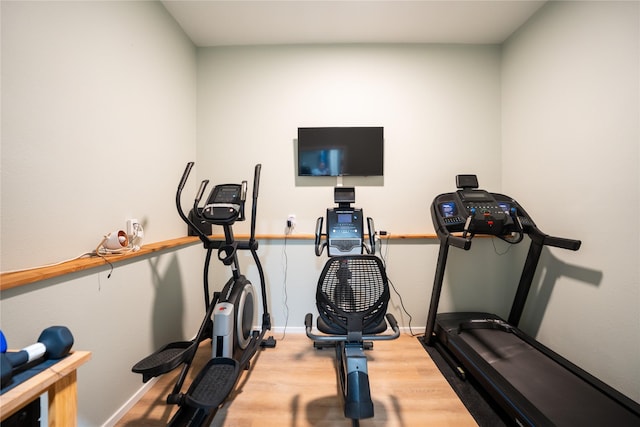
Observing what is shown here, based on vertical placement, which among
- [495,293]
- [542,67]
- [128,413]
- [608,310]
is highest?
[542,67]

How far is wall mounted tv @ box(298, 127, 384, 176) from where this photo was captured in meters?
2.56

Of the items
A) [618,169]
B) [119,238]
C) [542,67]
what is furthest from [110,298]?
[542,67]

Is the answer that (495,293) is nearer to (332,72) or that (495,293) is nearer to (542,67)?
(542,67)

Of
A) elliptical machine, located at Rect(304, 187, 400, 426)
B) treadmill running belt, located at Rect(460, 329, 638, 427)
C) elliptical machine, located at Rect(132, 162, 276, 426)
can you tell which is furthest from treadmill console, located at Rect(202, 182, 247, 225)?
treadmill running belt, located at Rect(460, 329, 638, 427)

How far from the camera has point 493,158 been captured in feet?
8.68

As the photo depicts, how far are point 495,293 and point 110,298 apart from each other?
3.41 meters

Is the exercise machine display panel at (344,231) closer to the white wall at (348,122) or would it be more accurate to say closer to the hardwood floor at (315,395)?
the white wall at (348,122)

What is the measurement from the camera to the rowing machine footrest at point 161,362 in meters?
1.36

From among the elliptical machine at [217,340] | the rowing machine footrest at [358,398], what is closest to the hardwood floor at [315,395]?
the elliptical machine at [217,340]

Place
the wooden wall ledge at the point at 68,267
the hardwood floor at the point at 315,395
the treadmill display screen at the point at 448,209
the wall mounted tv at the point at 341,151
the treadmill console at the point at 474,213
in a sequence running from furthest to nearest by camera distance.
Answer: the wall mounted tv at the point at 341,151 → the treadmill display screen at the point at 448,209 → the treadmill console at the point at 474,213 → the hardwood floor at the point at 315,395 → the wooden wall ledge at the point at 68,267

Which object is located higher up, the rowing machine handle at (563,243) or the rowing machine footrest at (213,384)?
the rowing machine handle at (563,243)

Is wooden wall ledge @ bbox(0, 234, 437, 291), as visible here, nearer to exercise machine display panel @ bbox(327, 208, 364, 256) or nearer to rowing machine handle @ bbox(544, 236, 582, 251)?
exercise machine display panel @ bbox(327, 208, 364, 256)

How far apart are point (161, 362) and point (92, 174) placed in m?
1.23

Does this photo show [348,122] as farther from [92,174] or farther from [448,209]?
[92,174]
